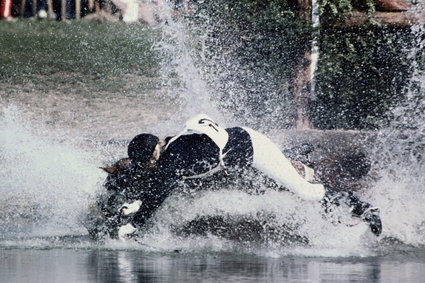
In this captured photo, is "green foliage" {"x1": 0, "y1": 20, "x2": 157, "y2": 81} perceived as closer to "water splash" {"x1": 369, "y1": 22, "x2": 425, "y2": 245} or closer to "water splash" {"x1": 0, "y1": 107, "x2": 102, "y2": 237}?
"water splash" {"x1": 0, "y1": 107, "x2": 102, "y2": 237}

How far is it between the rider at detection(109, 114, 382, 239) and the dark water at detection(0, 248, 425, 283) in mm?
552

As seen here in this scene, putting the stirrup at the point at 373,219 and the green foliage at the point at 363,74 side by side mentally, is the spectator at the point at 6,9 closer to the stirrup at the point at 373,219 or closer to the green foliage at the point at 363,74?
the green foliage at the point at 363,74

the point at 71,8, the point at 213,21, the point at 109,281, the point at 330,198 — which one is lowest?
the point at 109,281

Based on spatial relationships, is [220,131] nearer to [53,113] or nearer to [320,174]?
[320,174]

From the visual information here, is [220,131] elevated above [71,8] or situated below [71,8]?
below

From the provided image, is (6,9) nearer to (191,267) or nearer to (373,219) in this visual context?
(373,219)

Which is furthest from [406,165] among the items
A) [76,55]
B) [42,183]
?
[76,55]

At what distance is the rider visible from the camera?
1109 centimetres

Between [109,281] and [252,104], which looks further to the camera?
[252,104]

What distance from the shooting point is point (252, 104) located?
1628 centimetres

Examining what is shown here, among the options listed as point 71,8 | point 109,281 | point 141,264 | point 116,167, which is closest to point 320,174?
point 116,167

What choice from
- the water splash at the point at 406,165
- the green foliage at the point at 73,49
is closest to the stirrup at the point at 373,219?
the water splash at the point at 406,165

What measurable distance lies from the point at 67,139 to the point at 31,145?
1368mm

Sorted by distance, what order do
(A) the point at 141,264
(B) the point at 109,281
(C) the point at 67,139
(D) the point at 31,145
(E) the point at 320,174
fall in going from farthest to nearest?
(C) the point at 67,139, (D) the point at 31,145, (E) the point at 320,174, (A) the point at 141,264, (B) the point at 109,281
